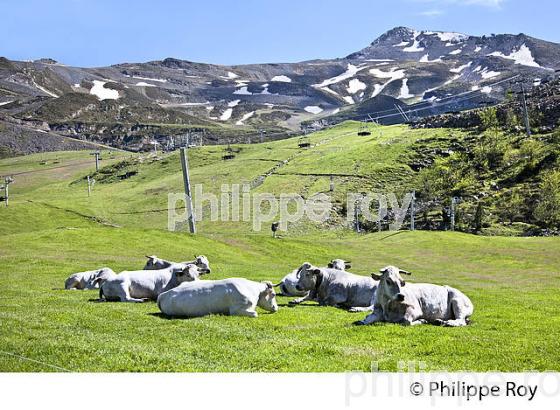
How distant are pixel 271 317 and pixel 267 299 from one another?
50.7 inches

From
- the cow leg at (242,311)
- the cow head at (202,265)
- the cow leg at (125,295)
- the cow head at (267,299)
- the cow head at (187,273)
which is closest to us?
the cow leg at (242,311)

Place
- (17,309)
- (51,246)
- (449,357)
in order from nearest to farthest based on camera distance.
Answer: (449,357), (17,309), (51,246)

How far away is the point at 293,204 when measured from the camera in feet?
443

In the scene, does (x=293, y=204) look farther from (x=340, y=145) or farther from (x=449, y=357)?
(x=449, y=357)

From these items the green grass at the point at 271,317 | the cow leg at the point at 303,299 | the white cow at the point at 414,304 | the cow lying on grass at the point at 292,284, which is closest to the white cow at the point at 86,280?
the green grass at the point at 271,317

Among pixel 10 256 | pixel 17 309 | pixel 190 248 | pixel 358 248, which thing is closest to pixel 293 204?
pixel 358 248

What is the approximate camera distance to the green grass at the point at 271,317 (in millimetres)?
13414

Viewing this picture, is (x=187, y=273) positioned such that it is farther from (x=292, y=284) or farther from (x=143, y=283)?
(x=292, y=284)

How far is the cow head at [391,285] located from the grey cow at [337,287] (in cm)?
476

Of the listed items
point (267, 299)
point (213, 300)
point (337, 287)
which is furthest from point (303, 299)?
point (213, 300)

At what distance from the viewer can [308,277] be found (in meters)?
26.3

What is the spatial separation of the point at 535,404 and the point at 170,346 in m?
8.52

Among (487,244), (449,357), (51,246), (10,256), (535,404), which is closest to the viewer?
(535,404)

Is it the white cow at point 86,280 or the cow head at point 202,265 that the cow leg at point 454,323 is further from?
the white cow at point 86,280
